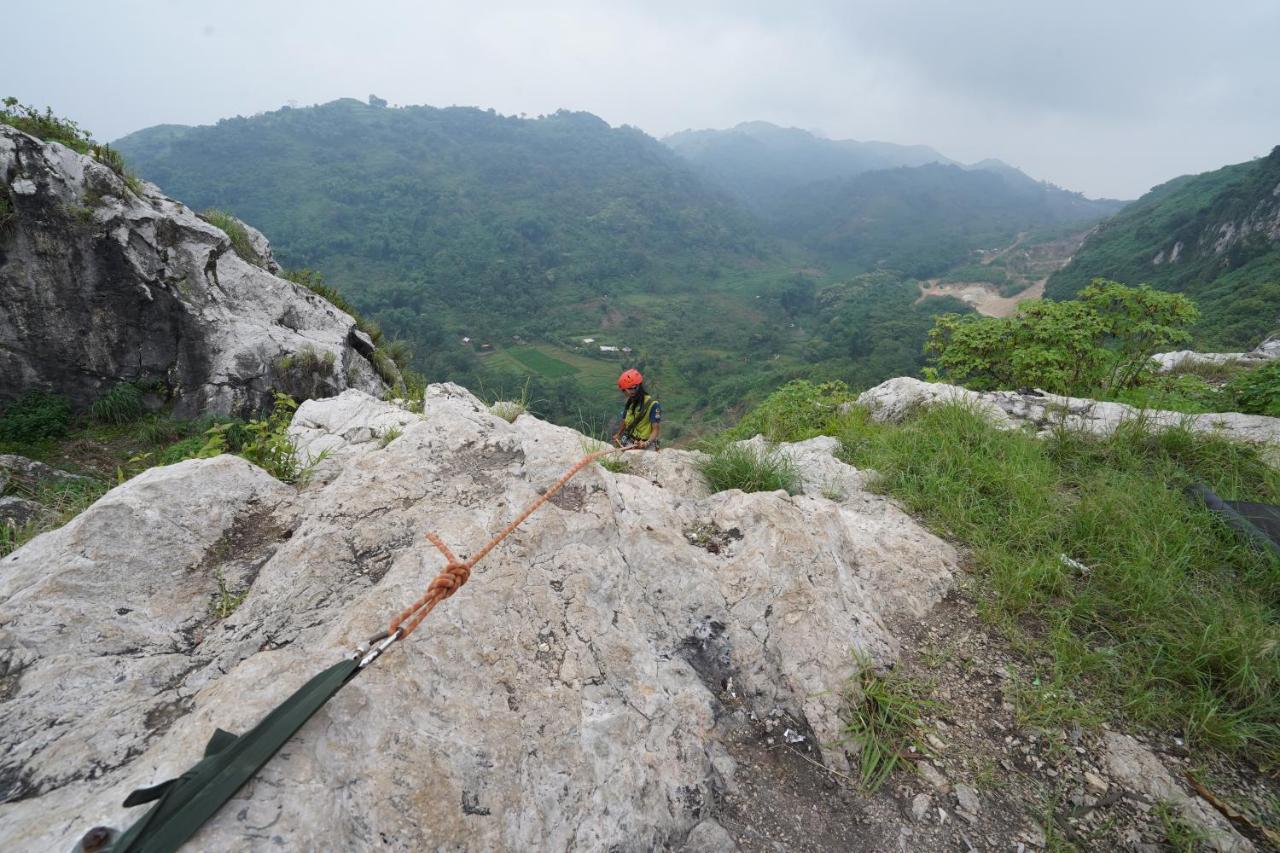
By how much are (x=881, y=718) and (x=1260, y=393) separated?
22.7ft

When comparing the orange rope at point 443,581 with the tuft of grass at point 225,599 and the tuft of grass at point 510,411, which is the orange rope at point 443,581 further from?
the tuft of grass at point 510,411

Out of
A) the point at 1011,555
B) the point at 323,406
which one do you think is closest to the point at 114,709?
the point at 1011,555

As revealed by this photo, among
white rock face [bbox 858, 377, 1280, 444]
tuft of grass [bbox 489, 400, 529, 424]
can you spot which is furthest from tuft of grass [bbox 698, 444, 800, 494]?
white rock face [bbox 858, 377, 1280, 444]

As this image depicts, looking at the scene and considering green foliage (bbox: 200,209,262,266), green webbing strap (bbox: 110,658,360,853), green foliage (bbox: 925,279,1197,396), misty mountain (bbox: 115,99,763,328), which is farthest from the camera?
misty mountain (bbox: 115,99,763,328)

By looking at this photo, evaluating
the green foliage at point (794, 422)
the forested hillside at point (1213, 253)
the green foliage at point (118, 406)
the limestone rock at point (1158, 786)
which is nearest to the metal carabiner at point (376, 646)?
the limestone rock at point (1158, 786)

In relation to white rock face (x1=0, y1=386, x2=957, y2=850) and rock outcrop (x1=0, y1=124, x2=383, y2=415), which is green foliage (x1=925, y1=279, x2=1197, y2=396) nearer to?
white rock face (x1=0, y1=386, x2=957, y2=850)

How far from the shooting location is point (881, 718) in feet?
8.22

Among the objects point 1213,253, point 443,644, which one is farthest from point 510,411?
point 1213,253

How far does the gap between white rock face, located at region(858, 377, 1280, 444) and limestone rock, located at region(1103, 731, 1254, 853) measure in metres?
3.48

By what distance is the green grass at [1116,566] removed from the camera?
8.52ft

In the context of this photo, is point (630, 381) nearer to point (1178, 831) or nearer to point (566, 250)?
point (1178, 831)

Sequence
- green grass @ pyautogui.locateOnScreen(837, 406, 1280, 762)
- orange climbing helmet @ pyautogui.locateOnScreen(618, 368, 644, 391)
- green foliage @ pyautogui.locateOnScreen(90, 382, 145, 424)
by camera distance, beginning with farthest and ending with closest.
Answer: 1. green foliage @ pyautogui.locateOnScreen(90, 382, 145, 424)
2. orange climbing helmet @ pyautogui.locateOnScreen(618, 368, 644, 391)
3. green grass @ pyautogui.locateOnScreen(837, 406, 1280, 762)

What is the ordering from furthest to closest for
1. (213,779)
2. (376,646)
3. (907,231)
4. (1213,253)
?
(907,231)
(1213,253)
(376,646)
(213,779)

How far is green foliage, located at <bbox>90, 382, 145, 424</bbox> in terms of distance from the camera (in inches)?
391
